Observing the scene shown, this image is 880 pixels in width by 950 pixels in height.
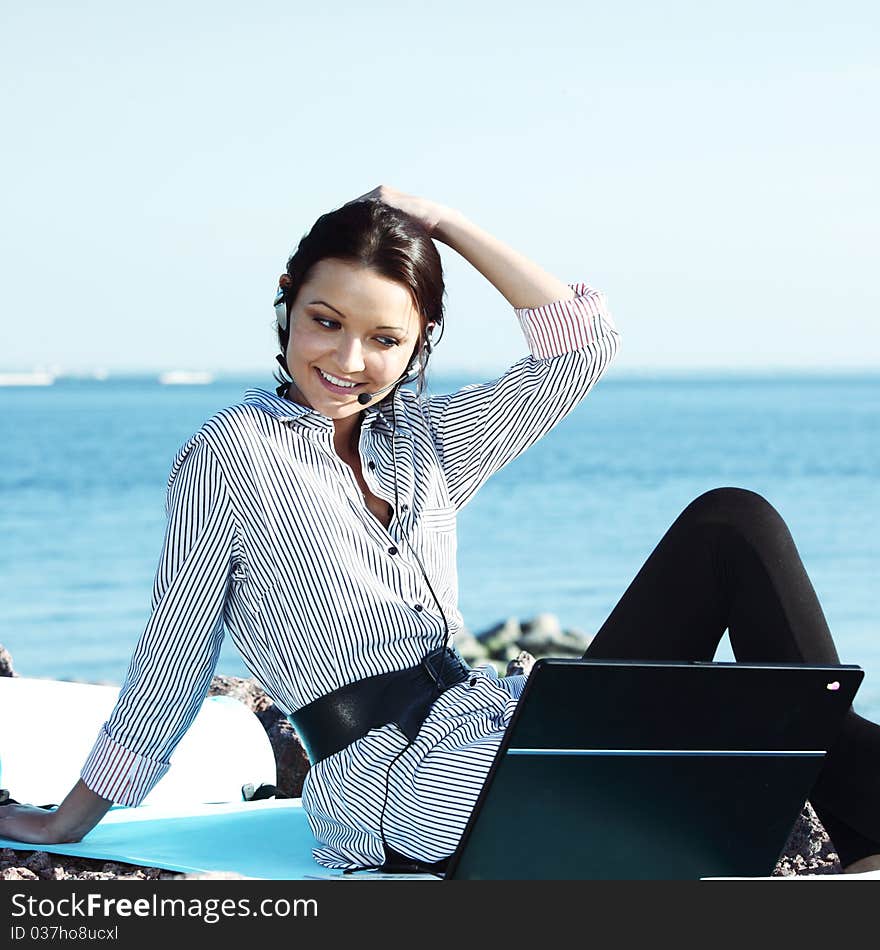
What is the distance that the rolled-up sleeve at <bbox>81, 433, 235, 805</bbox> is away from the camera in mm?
2803

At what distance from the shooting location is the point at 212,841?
3.34 m

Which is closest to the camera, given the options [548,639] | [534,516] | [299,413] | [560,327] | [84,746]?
[299,413]

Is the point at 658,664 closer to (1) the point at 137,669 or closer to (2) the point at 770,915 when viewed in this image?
(2) the point at 770,915

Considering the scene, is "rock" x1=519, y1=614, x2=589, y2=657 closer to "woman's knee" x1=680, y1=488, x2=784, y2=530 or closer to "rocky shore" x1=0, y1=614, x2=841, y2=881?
"rocky shore" x1=0, y1=614, x2=841, y2=881

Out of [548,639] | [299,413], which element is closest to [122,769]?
[299,413]

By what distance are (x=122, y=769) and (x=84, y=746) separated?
959 millimetres

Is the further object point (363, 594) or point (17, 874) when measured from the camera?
point (17, 874)

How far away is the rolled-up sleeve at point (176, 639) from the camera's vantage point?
2.80 m

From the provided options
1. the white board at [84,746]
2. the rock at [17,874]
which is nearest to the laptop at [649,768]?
the rock at [17,874]

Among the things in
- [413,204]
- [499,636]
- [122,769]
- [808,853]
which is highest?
[413,204]

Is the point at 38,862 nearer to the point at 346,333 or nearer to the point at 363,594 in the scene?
the point at 363,594

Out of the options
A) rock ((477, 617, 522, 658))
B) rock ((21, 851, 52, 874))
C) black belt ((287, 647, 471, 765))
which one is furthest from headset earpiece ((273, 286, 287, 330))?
rock ((477, 617, 522, 658))

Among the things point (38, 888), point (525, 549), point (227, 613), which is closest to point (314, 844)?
point (227, 613)

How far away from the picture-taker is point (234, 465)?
280 cm
